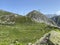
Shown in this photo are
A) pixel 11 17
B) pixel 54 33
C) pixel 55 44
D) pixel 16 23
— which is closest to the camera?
pixel 55 44

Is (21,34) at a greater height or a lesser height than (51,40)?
lesser

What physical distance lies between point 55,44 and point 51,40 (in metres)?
0.71

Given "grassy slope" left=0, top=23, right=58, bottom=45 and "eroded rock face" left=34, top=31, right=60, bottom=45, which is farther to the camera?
"grassy slope" left=0, top=23, right=58, bottom=45

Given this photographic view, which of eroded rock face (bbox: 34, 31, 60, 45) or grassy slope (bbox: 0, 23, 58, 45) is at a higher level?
eroded rock face (bbox: 34, 31, 60, 45)

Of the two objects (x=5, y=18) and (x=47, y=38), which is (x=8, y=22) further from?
(x=47, y=38)

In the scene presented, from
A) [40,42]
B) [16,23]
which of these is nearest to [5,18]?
[16,23]

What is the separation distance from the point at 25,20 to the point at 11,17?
17012 millimetres

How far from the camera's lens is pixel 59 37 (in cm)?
2103

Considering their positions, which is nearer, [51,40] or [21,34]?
[51,40]

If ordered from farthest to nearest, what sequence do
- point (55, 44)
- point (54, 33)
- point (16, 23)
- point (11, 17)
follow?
point (11, 17), point (16, 23), point (54, 33), point (55, 44)

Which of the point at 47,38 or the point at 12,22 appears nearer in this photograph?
the point at 47,38

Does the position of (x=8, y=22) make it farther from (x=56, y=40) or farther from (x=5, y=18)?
(x=56, y=40)

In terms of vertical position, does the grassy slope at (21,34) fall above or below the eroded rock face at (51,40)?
below

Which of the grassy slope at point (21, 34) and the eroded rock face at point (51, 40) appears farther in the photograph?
the grassy slope at point (21, 34)
